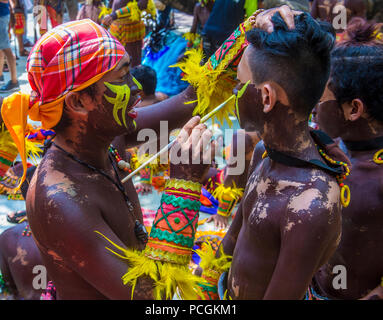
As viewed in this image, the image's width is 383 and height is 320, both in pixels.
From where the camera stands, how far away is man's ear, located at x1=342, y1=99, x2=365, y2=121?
209cm

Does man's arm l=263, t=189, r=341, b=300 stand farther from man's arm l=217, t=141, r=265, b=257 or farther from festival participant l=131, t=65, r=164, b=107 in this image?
festival participant l=131, t=65, r=164, b=107

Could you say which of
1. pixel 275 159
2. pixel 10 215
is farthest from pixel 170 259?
pixel 10 215

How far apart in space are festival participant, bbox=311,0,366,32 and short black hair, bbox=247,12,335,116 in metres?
3.63

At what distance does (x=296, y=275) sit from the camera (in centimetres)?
153

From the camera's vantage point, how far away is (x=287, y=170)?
5.53 feet

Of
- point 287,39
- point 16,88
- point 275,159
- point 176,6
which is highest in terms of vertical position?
point 287,39

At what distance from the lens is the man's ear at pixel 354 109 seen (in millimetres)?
2094

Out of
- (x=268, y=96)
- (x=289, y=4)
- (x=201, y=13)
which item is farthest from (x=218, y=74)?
(x=201, y=13)

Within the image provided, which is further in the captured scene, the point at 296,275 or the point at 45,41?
the point at 45,41

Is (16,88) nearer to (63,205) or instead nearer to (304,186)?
(63,205)

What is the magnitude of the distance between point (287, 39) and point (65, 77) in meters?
0.92

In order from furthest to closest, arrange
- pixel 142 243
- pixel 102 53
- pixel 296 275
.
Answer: pixel 142 243
pixel 102 53
pixel 296 275

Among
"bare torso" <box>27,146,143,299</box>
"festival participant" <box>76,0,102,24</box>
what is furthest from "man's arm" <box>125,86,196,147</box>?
"festival participant" <box>76,0,102,24</box>
